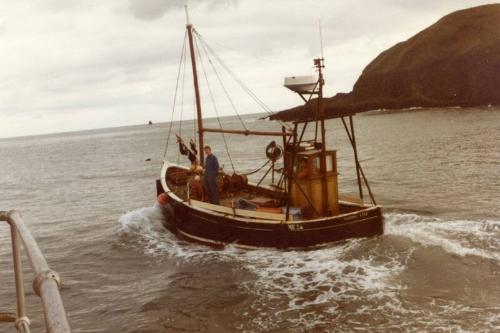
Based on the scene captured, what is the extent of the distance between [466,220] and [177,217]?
12.7m

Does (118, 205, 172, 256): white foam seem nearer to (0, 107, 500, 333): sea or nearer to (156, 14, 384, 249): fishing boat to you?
(0, 107, 500, 333): sea

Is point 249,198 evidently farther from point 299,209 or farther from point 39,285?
point 39,285

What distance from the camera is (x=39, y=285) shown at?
178 cm

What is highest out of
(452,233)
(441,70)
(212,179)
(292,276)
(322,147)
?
(441,70)

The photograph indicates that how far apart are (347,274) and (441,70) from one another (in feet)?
420

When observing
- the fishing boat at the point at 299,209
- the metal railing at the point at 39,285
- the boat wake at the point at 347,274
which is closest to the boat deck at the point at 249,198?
the fishing boat at the point at 299,209

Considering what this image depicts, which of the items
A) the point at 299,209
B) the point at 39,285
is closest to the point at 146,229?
the point at 299,209

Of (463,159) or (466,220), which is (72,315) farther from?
(463,159)

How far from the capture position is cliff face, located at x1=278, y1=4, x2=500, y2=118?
4665 inches

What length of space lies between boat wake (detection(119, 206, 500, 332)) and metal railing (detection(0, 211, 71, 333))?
32.7 feet

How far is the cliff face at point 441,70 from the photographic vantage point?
389 feet

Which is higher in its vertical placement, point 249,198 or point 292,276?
point 249,198

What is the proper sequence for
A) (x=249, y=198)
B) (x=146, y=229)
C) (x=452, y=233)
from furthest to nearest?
(x=146, y=229) < (x=249, y=198) < (x=452, y=233)

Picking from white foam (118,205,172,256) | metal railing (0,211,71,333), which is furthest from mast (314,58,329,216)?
metal railing (0,211,71,333)
